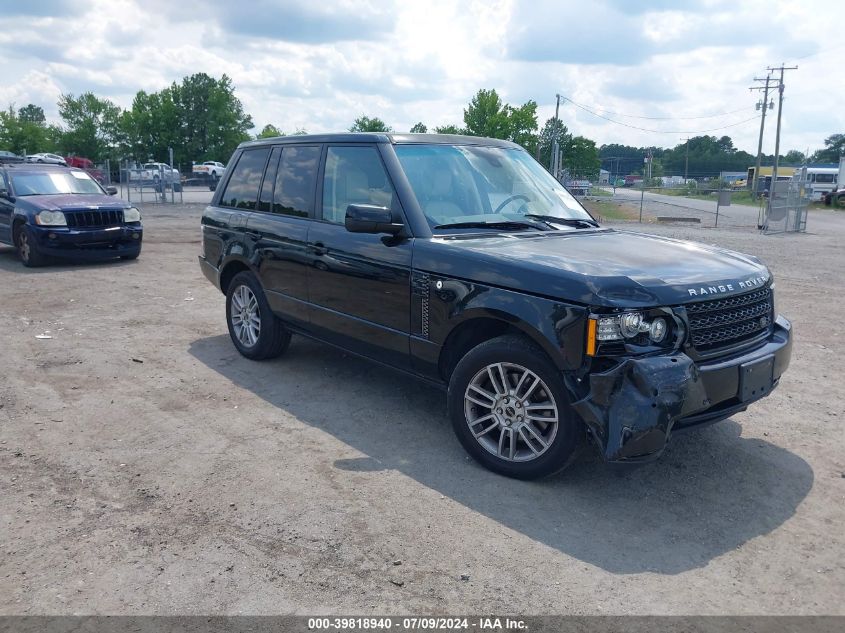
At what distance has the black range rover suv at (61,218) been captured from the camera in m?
12.1

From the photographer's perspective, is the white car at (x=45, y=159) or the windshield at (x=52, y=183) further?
the white car at (x=45, y=159)

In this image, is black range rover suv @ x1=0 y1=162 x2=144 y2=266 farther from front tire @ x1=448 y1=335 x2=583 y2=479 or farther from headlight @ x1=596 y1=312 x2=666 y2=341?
headlight @ x1=596 y1=312 x2=666 y2=341

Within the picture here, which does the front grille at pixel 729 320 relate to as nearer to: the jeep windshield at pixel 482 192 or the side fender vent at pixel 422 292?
the jeep windshield at pixel 482 192

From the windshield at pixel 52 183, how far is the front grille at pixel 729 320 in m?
12.4

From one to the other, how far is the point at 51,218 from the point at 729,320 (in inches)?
447

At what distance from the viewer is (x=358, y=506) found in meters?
3.95

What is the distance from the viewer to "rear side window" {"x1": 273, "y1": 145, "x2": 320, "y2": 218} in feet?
19.1

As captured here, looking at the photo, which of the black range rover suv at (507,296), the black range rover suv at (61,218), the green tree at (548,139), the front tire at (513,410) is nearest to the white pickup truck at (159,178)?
the black range rover suv at (61,218)

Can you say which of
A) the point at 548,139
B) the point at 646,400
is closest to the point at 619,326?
the point at 646,400

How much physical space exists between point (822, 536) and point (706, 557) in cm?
70

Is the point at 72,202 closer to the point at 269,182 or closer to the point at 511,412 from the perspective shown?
the point at 269,182

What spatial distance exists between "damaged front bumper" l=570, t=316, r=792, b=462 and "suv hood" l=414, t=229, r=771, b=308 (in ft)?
1.15

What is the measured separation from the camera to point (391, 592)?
316 cm

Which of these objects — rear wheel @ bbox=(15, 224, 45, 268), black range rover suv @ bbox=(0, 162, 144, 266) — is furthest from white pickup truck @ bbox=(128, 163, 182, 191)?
rear wheel @ bbox=(15, 224, 45, 268)
